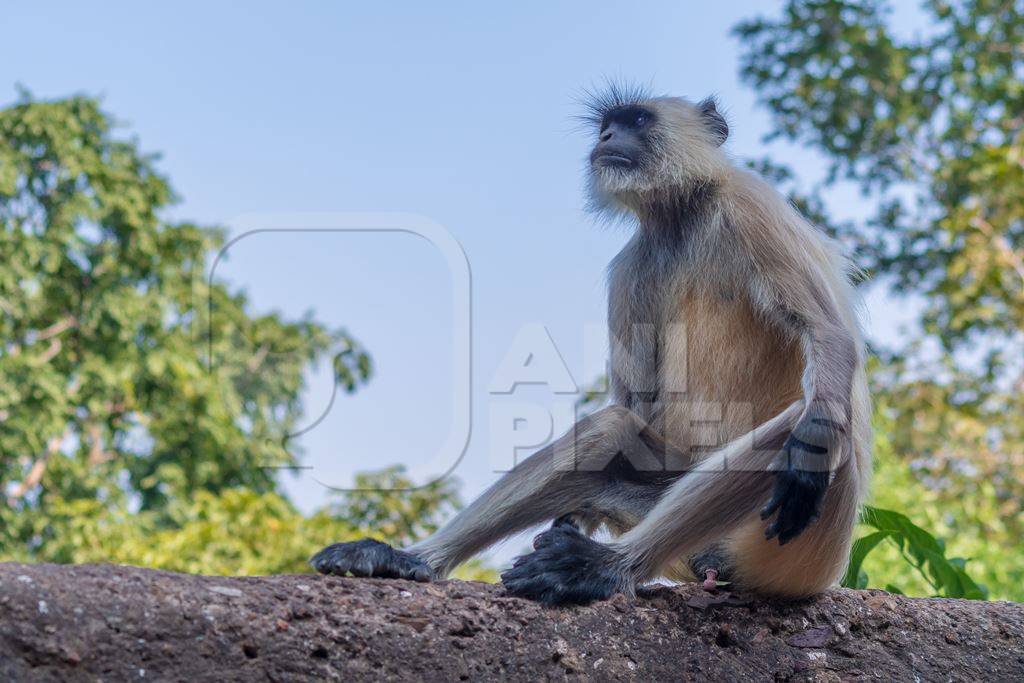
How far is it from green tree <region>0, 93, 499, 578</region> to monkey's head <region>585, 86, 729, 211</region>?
20.1ft

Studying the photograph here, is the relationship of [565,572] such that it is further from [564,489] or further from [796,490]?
[796,490]

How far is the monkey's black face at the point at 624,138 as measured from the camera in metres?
4.07

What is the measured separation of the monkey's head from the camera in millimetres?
3910

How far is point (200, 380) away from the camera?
12.0 m

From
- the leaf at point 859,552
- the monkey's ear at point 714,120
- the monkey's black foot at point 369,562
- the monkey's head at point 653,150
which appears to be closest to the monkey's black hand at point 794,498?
the monkey's black foot at point 369,562

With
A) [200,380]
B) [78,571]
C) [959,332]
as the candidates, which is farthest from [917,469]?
[78,571]

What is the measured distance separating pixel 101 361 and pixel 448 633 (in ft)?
31.8

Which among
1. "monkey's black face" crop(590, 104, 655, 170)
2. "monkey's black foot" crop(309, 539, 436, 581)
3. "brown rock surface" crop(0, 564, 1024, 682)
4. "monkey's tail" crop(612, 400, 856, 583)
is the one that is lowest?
"brown rock surface" crop(0, 564, 1024, 682)

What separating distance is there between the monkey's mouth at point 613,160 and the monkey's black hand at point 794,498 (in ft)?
5.20

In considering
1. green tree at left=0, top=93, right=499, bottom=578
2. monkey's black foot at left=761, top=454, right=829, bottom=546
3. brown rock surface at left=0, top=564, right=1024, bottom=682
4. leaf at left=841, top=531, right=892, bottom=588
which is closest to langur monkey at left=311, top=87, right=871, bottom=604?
monkey's black foot at left=761, top=454, right=829, bottom=546

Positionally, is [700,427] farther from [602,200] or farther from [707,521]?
[602,200]

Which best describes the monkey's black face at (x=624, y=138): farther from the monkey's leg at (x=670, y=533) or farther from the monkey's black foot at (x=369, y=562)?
the monkey's black foot at (x=369, y=562)

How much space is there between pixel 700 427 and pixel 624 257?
33.4 inches

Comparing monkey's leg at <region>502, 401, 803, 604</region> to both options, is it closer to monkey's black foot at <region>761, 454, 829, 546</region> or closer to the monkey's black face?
monkey's black foot at <region>761, 454, 829, 546</region>
